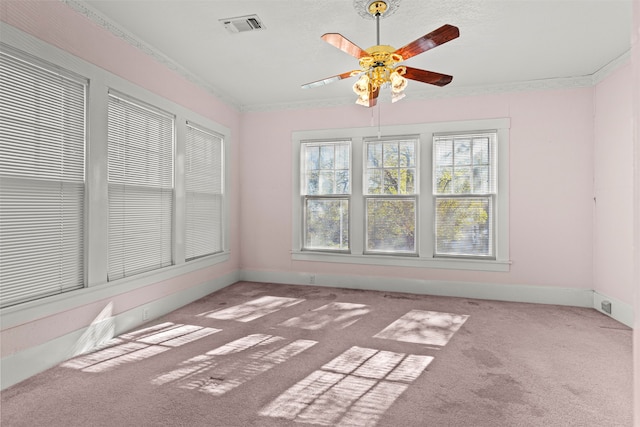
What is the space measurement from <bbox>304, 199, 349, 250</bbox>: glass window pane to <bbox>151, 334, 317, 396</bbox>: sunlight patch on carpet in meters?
2.29

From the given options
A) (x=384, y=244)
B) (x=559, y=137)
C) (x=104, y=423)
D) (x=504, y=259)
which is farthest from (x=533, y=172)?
(x=104, y=423)

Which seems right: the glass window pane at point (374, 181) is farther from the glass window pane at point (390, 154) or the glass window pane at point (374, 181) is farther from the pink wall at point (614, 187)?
the pink wall at point (614, 187)

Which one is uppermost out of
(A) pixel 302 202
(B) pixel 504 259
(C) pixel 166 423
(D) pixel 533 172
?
(D) pixel 533 172

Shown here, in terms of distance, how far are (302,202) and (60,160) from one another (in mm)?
3284

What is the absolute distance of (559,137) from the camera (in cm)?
443

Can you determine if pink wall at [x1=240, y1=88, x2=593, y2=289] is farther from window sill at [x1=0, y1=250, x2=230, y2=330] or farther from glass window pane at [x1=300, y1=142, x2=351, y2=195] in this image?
window sill at [x1=0, y1=250, x2=230, y2=330]

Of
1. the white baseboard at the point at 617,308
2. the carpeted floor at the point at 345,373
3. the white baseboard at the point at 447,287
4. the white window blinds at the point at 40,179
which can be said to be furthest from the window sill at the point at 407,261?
the white window blinds at the point at 40,179

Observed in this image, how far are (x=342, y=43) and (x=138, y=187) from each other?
2.57 metres

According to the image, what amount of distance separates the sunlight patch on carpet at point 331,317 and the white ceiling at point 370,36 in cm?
298

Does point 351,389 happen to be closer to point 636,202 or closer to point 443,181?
point 636,202

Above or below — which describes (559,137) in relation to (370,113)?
below

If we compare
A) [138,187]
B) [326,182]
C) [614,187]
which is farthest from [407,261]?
[138,187]

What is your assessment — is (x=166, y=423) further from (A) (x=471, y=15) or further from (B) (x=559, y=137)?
(B) (x=559, y=137)

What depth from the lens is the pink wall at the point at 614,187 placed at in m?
3.67
